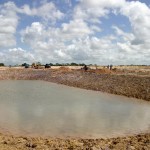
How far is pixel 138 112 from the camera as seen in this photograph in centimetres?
2544

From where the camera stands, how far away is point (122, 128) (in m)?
19.1

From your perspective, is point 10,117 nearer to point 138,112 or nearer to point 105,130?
point 105,130

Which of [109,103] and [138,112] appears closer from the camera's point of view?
[138,112]

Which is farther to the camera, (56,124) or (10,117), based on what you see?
(10,117)

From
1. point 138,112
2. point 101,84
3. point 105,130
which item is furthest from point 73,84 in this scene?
point 105,130

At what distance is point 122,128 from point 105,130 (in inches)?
48.7

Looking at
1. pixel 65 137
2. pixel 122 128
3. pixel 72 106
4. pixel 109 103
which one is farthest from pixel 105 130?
pixel 109 103

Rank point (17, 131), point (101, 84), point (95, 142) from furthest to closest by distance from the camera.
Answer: point (101, 84), point (17, 131), point (95, 142)

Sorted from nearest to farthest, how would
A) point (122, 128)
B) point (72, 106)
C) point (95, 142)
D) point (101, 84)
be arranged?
point (95, 142)
point (122, 128)
point (72, 106)
point (101, 84)

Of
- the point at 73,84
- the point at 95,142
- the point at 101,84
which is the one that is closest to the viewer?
the point at 95,142

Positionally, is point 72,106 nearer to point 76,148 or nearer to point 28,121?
point 28,121

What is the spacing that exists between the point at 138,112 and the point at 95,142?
11.4 metres

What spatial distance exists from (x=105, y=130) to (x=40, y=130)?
3667 millimetres

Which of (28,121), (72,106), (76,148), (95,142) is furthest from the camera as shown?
(72,106)
